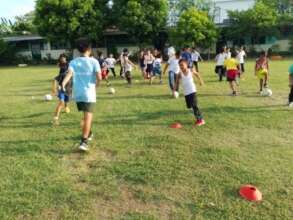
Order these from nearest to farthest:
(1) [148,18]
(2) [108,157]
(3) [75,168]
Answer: (3) [75,168]
(2) [108,157]
(1) [148,18]

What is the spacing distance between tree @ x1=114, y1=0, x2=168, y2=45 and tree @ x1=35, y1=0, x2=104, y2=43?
275 centimetres

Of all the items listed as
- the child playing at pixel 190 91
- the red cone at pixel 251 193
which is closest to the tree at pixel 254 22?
the child playing at pixel 190 91

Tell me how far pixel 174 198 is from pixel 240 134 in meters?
3.10

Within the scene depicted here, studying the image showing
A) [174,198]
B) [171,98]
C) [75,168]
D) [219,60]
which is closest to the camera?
[174,198]

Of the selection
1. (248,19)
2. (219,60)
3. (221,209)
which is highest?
(248,19)

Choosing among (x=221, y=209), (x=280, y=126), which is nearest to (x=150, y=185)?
(x=221, y=209)

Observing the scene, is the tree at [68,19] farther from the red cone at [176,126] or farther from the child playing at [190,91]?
the red cone at [176,126]

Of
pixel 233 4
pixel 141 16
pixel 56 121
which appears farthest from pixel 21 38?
pixel 56 121

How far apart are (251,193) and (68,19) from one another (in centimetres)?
3570

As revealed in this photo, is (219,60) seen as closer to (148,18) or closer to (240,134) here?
(240,134)

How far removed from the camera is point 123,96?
12.6 m

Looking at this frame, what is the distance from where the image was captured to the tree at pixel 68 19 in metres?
37.0

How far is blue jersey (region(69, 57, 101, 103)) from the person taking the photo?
615 centimetres

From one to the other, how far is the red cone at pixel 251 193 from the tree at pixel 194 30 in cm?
3246
